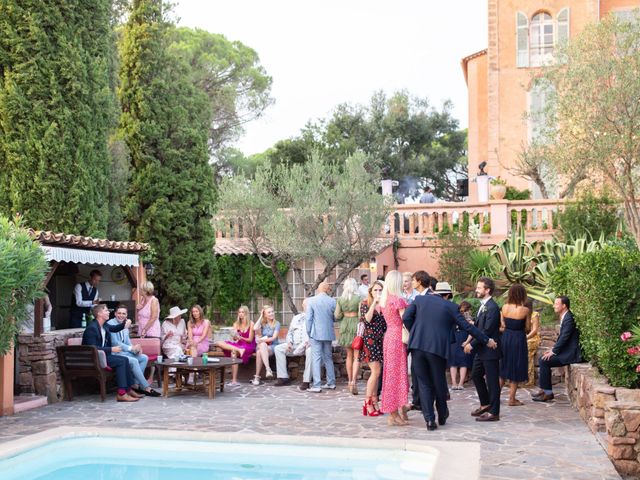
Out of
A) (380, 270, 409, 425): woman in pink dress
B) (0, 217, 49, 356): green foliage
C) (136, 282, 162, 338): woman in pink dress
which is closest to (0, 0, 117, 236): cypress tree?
(136, 282, 162, 338): woman in pink dress

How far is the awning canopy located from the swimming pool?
10.2 feet

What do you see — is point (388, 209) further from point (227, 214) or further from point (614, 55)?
point (614, 55)

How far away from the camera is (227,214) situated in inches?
680

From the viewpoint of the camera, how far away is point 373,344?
9.02 m

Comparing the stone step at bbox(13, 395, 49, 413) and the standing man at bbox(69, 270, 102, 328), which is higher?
the standing man at bbox(69, 270, 102, 328)

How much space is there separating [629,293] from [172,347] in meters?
7.32

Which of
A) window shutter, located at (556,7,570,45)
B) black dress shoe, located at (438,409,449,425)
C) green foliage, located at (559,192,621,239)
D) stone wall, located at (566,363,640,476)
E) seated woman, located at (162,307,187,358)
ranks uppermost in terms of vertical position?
window shutter, located at (556,7,570,45)

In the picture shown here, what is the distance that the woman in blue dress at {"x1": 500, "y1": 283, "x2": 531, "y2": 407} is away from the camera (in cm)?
951

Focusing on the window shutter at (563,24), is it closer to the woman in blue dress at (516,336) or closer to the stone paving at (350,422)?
the stone paving at (350,422)

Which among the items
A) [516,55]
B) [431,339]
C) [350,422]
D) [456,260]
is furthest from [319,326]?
[516,55]

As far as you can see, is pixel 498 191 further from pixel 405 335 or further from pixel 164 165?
pixel 405 335

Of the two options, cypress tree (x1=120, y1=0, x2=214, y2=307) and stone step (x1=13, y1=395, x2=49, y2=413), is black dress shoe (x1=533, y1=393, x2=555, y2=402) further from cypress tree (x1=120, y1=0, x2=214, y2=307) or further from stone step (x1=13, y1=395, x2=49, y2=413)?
cypress tree (x1=120, y1=0, x2=214, y2=307)

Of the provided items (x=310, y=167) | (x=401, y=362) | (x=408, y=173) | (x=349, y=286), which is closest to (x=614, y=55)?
(x=310, y=167)

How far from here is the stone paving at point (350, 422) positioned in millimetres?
6723
